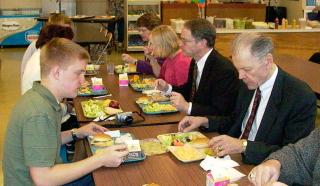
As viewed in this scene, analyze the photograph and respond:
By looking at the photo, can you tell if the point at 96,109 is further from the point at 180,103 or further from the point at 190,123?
the point at 190,123

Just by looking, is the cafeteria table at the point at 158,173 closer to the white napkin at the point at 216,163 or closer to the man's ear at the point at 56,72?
the white napkin at the point at 216,163

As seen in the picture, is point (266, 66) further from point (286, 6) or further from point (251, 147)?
point (286, 6)

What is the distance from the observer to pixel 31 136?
5.52ft

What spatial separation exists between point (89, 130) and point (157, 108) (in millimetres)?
604

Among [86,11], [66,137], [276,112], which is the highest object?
A: [86,11]

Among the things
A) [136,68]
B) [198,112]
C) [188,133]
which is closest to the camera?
[188,133]

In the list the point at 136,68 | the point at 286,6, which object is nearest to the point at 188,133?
the point at 136,68

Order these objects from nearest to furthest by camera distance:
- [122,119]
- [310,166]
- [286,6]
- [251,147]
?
[310,166] < [251,147] < [122,119] < [286,6]

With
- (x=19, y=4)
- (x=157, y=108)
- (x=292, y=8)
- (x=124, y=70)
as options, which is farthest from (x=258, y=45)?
(x=19, y=4)

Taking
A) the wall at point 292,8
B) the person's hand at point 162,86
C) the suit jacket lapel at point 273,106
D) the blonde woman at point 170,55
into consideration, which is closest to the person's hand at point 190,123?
the suit jacket lapel at point 273,106

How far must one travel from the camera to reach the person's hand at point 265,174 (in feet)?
5.46

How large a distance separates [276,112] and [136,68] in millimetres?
2299

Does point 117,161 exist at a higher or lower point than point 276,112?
lower

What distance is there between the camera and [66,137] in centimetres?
235
